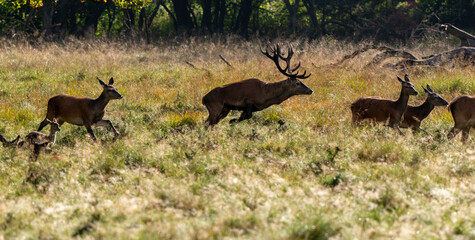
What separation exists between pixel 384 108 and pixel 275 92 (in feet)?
6.13

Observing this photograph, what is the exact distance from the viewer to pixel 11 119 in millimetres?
11125

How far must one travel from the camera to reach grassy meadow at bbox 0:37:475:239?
17.0ft

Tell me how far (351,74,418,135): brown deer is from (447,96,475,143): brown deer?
2.53 ft

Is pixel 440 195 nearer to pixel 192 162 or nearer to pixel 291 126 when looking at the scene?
pixel 192 162

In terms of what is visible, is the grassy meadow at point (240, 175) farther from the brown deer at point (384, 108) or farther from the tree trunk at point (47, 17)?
the tree trunk at point (47, 17)

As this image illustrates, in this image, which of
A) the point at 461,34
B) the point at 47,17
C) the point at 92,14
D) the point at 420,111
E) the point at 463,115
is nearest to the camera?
the point at 463,115

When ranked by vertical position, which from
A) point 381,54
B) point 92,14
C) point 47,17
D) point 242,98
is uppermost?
point 242,98

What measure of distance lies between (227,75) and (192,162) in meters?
7.99

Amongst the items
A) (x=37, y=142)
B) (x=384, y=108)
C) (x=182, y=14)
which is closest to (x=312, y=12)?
(x=182, y=14)

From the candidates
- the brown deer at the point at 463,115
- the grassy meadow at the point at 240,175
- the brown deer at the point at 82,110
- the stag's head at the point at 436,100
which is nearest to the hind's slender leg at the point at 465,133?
the brown deer at the point at 463,115

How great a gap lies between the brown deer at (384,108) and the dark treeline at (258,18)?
55.8 ft

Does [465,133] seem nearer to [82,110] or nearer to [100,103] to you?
[100,103]

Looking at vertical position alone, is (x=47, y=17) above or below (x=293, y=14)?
above

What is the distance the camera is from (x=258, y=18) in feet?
113
